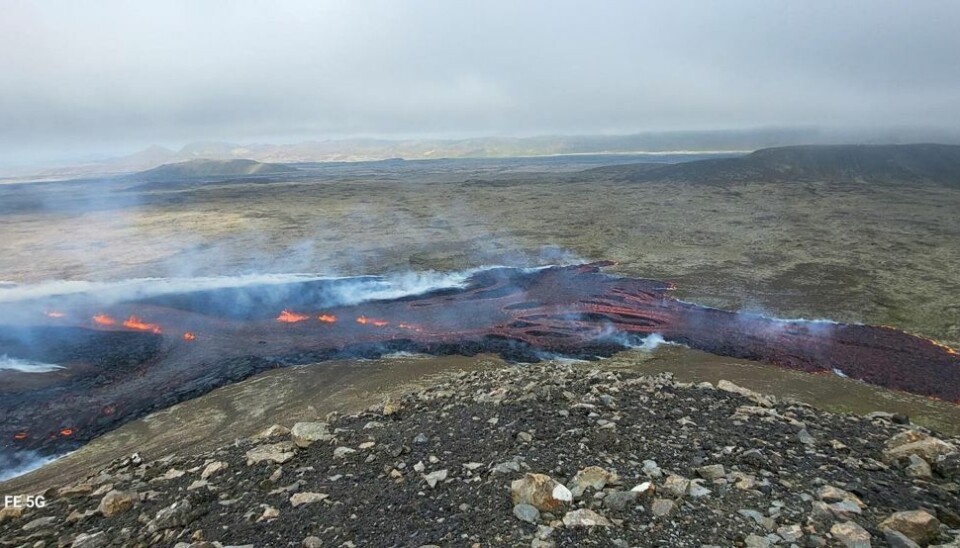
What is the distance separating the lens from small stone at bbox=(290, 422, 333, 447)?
880 centimetres

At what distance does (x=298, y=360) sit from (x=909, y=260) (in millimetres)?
37070

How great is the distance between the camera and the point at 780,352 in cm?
1897

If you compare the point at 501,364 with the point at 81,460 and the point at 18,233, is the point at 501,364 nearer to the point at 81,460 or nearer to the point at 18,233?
the point at 81,460

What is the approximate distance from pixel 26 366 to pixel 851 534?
22.8 meters

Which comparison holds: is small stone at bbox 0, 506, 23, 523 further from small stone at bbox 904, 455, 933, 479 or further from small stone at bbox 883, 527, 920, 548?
Result: small stone at bbox 904, 455, 933, 479

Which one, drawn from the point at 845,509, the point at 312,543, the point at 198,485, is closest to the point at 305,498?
the point at 312,543

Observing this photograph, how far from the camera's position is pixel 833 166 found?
85812 millimetres

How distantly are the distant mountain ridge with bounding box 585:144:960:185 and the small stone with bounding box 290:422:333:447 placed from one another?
85.7 meters

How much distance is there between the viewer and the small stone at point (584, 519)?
580 centimetres

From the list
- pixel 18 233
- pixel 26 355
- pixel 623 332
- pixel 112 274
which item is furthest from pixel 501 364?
pixel 18 233

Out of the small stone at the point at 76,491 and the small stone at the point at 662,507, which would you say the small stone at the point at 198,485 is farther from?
the small stone at the point at 662,507

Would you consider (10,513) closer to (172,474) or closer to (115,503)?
(115,503)

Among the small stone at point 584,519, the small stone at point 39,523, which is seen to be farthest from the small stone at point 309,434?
the small stone at point 584,519

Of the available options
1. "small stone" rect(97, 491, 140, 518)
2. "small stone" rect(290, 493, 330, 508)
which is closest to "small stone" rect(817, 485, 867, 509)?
"small stone" rect(290, 493, 330, 508)
